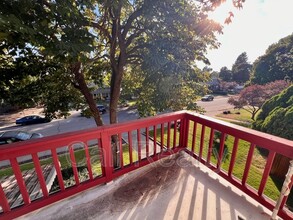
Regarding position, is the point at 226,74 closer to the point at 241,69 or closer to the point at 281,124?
the point at 241,69

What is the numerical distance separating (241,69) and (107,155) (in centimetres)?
5115

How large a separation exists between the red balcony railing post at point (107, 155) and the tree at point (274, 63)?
95.0 feet

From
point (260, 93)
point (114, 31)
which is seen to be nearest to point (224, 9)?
point (114, 31)

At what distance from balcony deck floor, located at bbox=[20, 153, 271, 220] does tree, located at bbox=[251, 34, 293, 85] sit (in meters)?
28.1

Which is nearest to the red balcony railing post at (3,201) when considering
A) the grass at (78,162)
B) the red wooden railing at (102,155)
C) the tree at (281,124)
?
the red wooden railing at (102,155)

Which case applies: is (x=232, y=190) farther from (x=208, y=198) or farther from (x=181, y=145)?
(x=181, y=145)

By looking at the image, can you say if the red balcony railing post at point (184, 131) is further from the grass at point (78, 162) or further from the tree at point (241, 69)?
the tree at point (241, 69)

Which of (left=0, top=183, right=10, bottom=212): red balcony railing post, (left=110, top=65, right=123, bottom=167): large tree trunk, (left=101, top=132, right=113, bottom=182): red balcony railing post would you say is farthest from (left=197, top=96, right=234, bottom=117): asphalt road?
(left=0, top=183, right=10, bottom=212): red balcony railing post

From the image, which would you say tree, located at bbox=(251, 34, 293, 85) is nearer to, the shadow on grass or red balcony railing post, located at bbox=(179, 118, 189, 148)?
the shadow on grass

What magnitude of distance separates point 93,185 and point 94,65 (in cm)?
418

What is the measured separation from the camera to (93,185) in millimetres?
2119

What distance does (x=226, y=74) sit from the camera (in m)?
46.4

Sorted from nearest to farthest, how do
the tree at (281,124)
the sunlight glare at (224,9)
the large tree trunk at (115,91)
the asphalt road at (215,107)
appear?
the sunlight glare at (224,9), the large tree trunk at (115,91), the tree at (281,124), the asphalt road at (215,107)

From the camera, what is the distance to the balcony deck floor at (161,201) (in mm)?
1784
